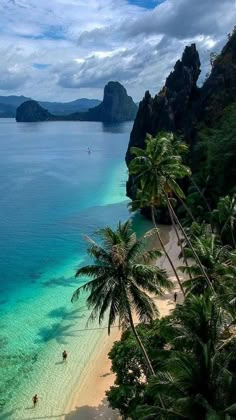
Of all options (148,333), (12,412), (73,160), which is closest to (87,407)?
(12,412)

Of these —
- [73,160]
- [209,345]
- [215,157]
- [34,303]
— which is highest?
[73,160]

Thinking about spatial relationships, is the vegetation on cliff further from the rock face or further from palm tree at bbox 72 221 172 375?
the rock face

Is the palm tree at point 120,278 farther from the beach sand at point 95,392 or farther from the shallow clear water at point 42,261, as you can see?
the shallow clear water at point 42,261

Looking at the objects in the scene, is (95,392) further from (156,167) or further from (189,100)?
(189,100)

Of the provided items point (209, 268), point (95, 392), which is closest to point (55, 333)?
point (95, 392)

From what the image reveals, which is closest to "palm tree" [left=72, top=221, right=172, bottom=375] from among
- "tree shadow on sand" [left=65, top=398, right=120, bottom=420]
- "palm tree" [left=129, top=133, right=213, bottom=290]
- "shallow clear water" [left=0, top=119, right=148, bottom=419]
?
"tree shadow on sand" [left=65, top=398, right=120, bottom=420]

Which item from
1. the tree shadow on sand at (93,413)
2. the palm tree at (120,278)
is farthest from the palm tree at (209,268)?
the tree shadow on sand at (93,413)

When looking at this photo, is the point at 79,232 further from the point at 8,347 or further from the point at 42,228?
the point at 8,347
